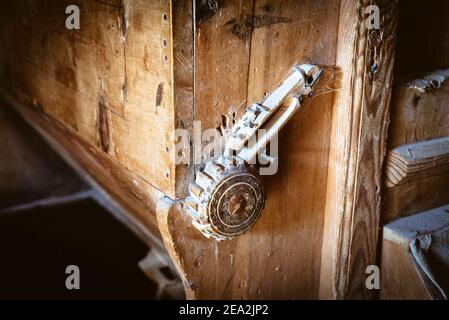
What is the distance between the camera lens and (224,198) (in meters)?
1.02

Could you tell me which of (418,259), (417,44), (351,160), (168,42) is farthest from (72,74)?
(418,259)

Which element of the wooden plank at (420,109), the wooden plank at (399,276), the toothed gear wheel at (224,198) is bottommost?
the wooden plank at (399,276)

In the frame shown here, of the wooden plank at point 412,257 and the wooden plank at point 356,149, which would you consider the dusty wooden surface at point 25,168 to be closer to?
the wooden plank at point 356,149

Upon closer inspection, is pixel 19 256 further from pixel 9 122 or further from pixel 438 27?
pixel 438 27

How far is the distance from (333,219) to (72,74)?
2.79ft

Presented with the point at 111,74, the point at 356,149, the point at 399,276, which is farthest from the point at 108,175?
the point at 399,276

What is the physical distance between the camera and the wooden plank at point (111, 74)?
1019 millimetres

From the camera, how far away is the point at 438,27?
1.33 metres

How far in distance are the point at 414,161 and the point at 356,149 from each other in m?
0.17

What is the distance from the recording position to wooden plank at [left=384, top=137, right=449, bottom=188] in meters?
1.26

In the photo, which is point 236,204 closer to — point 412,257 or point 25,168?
point 412,257

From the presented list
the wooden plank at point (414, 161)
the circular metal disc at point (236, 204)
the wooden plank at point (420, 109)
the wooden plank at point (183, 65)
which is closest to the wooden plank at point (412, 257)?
the wooden plank at point (414, 161)

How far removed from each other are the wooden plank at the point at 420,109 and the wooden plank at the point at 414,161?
25 mm

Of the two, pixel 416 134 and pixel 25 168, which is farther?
pixel 25 168
